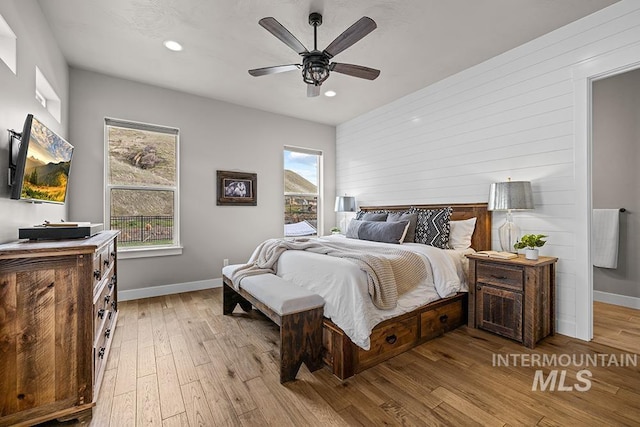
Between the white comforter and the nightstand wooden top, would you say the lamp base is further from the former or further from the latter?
the white comforter

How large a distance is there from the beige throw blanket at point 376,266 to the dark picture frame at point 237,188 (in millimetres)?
1554

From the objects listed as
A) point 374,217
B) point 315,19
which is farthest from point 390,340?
point 315,19

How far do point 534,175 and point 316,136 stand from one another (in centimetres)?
359

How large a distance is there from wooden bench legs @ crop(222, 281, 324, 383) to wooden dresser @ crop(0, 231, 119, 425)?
110cm

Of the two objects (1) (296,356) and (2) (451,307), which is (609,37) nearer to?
(2) (451,307)

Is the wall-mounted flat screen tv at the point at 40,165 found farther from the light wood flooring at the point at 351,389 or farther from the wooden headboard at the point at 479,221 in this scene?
the wooden headboard at the point at 479,221

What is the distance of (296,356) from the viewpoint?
2004mm

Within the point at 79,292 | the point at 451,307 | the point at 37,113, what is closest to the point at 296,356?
the point at 79,292

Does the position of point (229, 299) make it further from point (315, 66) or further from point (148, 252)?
point (315, 66)

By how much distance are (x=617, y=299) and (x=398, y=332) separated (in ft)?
10.4

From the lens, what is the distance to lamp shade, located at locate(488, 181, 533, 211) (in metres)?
2.73

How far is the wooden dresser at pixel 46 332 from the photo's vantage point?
4.73 feet

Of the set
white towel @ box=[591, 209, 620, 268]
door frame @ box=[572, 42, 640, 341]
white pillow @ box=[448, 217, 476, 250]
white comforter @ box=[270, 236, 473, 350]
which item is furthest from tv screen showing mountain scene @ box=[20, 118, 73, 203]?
white towel @ box=[591, 209, 620, 268]

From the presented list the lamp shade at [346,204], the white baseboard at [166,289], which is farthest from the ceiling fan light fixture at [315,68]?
the white baseboard at [166,289]
